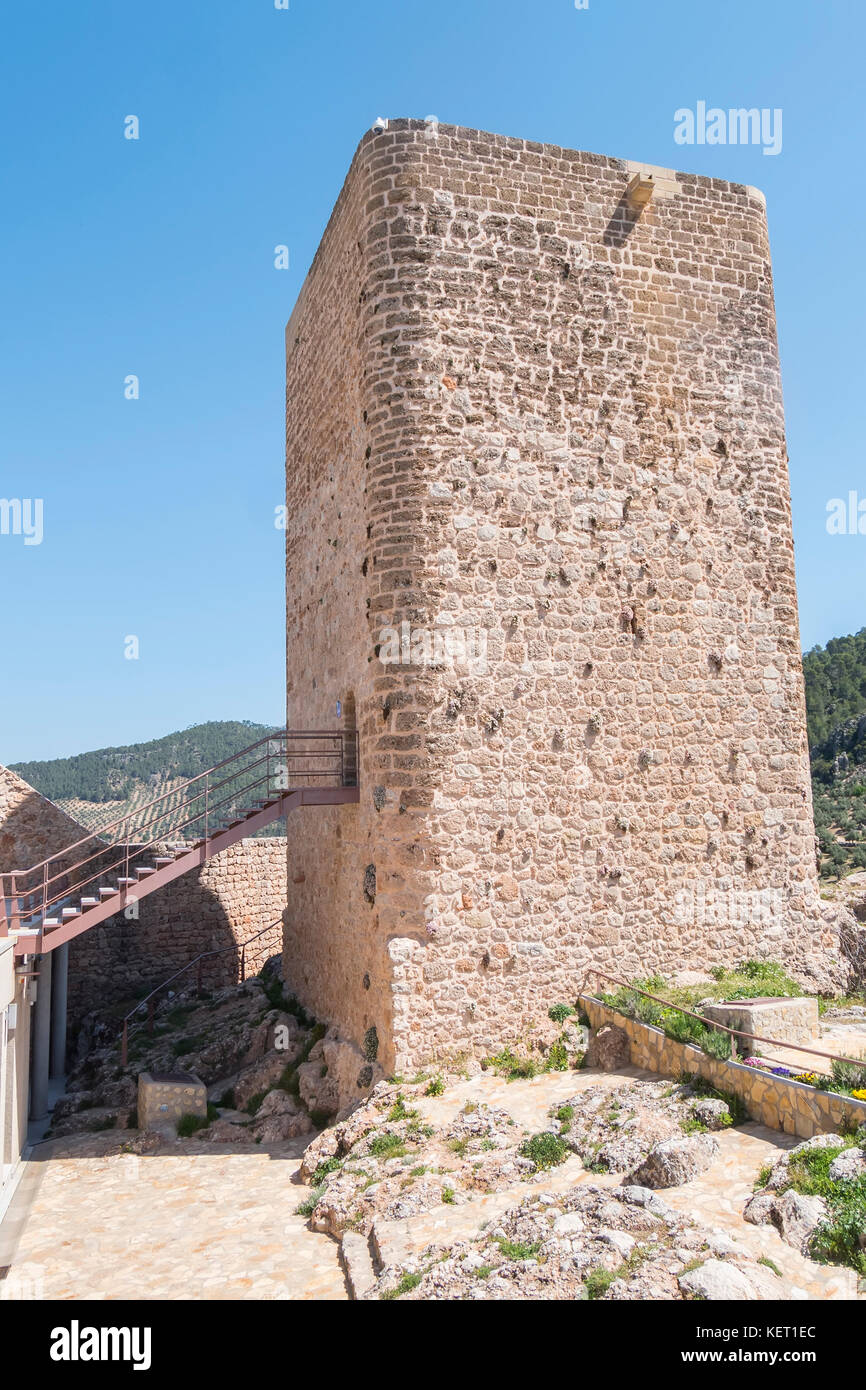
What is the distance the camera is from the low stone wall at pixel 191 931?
17891 millimetres

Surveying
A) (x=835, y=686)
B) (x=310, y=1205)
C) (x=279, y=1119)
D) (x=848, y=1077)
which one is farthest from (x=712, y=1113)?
(x=835, y=686)

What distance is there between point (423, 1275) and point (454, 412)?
8.27 m

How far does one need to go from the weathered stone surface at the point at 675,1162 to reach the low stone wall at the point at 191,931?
485 inches

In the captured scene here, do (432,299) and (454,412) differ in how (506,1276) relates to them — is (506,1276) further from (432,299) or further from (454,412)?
(432,299)

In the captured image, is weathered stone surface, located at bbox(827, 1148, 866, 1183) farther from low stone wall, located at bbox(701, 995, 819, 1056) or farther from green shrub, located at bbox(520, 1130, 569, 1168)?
green shrub, located at bbox(520, 1130, 569, 1168)

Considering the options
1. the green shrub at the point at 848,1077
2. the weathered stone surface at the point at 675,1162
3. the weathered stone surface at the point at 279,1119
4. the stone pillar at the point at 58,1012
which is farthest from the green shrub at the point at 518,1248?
the stone pillar at the point at 58,1012

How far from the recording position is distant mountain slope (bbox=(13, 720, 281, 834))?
5981cm

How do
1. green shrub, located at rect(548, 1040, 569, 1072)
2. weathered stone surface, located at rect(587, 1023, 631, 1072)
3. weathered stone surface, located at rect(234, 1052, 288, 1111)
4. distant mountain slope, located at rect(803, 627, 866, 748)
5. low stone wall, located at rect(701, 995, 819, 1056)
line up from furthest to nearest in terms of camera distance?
distant mountain slope, located at rect(803, 627, 866, 748) → weathered stone surface, located at rect(234, 1052, 288, 1111) → green shrub, located at rect(548, 1040, 569, 1072) → weathered stone surface, located at rect(587, 1023, 631, 1072) → low stone wall, located at rect(701, 995, 819, 1056)

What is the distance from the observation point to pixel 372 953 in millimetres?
10883

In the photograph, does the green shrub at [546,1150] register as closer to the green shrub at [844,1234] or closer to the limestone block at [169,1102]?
the green shrub at [844,1234]

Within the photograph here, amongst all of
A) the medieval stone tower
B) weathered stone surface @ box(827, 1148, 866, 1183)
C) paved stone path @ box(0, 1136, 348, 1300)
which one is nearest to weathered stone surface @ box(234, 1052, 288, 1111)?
the medieval stone tower

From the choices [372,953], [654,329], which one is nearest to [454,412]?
[654,329]

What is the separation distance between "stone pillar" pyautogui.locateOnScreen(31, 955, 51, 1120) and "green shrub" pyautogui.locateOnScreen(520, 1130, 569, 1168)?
7.30 metres

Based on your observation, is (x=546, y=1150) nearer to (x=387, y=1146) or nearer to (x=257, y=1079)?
(x=387, y=1146)
